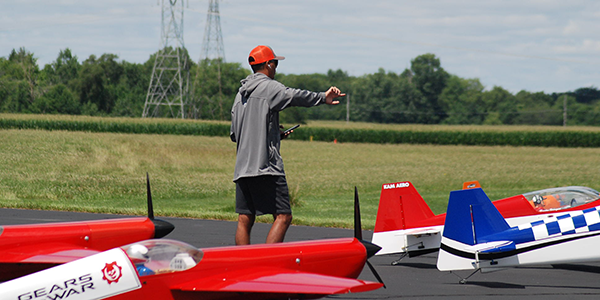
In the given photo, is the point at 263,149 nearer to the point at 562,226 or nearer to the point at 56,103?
the point at 562,226

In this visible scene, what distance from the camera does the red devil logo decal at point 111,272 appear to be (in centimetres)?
381

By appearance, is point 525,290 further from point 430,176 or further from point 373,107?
point 373,107

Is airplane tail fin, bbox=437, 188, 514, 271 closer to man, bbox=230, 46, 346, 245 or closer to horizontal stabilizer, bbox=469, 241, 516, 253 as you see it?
horizontal stabilizer, bbox=469, 241, 516, 253

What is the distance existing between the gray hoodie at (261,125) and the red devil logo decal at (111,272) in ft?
5.39

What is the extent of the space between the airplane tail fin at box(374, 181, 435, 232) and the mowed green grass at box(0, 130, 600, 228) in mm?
4894

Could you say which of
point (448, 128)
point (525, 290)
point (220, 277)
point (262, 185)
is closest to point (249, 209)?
point (262, 185)

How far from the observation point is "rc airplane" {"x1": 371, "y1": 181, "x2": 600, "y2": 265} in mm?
7570

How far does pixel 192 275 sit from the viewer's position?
4.09 meters

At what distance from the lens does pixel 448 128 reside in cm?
6744

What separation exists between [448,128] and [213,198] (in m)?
48.1

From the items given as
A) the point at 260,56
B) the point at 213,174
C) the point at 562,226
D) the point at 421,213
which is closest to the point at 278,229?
the point at 260,56

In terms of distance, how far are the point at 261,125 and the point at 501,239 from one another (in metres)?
3.10

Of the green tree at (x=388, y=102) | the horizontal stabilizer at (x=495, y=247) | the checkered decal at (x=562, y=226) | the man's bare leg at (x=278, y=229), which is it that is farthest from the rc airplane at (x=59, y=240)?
the green tree at (x=388, y=102)

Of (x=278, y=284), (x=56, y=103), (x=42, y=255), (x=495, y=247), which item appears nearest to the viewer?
(x=278, y=284)
